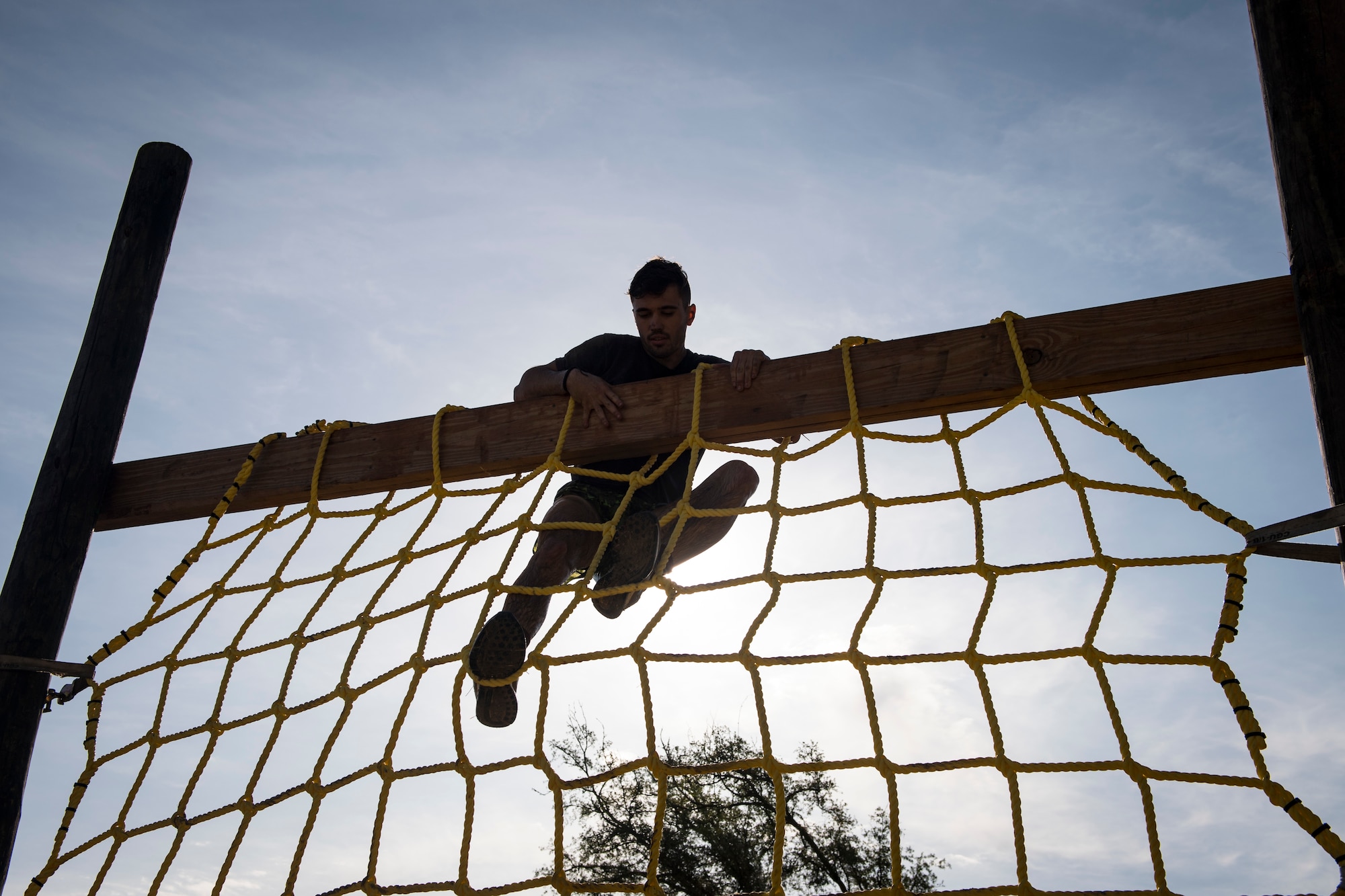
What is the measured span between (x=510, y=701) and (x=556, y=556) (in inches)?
14.5

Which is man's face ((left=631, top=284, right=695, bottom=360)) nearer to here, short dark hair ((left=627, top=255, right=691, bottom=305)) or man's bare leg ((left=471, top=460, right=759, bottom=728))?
short dark hair ((left=627, top=255, right=691, bottom=305))

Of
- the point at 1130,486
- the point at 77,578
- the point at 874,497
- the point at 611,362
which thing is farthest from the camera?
the point at 611,362

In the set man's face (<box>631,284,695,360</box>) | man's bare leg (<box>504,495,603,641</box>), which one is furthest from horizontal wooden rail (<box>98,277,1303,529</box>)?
man's face (<box>631,284,695,360</box>)

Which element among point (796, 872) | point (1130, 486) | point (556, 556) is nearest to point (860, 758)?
point (1130, 486)

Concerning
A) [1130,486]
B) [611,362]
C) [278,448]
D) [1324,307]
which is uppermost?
[611,362]

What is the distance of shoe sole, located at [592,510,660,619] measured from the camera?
2123 millimetres

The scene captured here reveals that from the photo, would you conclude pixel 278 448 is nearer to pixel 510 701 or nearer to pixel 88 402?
pixel 88 402

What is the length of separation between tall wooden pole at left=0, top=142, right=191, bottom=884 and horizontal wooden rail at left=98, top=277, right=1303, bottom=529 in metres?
0.10

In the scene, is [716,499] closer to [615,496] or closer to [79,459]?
[615,496]

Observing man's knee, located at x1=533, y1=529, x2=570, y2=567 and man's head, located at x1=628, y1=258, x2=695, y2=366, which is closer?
man's knee, located at x1=533, y1=529, x2=570, y2=567

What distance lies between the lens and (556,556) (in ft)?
7.71

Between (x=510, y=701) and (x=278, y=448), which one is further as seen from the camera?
(x=278, y=448)

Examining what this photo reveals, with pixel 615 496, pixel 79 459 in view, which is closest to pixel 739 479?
pixel 615 496

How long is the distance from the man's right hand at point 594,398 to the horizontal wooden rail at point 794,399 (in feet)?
0.08
